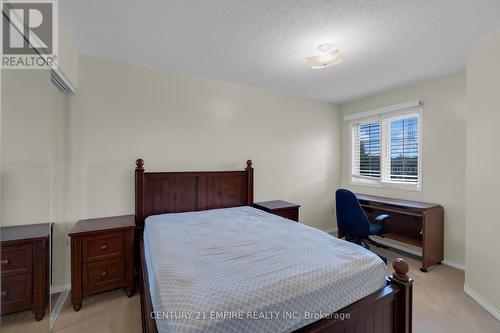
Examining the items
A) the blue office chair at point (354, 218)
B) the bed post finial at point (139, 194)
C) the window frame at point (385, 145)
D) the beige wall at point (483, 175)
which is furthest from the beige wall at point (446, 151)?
the bed post finial at point (139, 194)

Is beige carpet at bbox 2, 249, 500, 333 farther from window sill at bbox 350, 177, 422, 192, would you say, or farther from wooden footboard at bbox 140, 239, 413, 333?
window sill at bbox 350, 177, 422, 192

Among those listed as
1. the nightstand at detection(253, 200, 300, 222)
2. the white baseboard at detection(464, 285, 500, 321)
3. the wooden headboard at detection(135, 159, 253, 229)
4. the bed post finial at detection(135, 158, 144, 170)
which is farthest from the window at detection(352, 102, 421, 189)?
the bed post finial at detection(135, 158, 144, 170)

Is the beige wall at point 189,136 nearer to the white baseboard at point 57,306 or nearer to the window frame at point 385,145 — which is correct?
the window frame at point 385,145

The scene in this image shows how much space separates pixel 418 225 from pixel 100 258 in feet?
12.8

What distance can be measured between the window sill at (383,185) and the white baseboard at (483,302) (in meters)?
1.34

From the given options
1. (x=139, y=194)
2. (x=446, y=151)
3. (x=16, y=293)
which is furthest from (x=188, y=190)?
(x=446, y=151)

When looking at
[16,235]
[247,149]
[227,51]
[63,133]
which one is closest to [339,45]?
[227,51]

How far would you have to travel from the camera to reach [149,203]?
2.66 m

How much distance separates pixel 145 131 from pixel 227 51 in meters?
1.32

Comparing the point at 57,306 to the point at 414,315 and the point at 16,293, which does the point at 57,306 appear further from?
the point at 414,315

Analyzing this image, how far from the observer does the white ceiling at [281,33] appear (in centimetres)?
167

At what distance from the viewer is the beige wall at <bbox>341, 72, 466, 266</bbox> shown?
2.82m

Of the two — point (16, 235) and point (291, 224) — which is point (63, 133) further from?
point (291, 224)

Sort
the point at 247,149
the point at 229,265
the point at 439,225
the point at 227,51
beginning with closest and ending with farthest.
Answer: the point at 229,265, the point at 227,51, the point at 439,225, the point at 247,149
